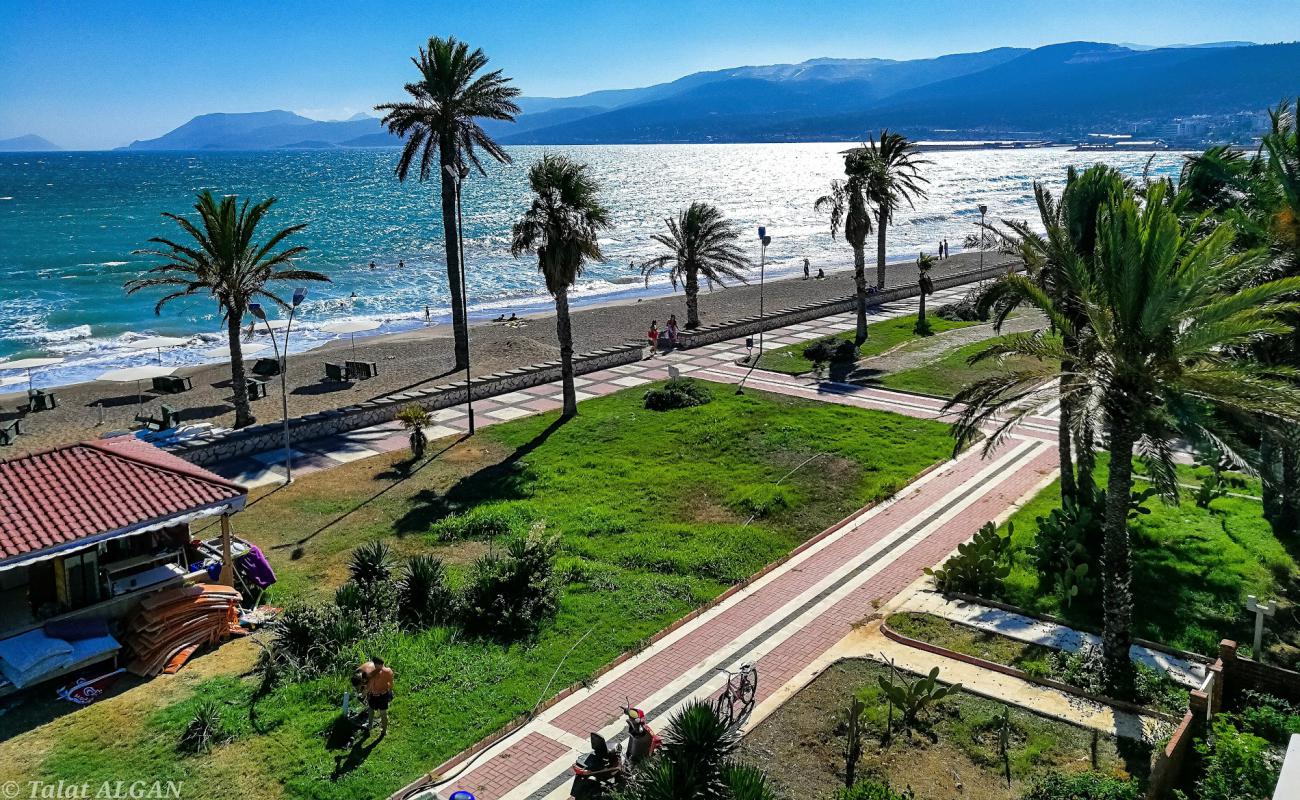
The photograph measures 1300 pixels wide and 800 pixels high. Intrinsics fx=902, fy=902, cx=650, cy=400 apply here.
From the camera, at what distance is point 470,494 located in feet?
74.5

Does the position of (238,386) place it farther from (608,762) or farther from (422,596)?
Result: (608,762)

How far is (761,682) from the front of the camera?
13.7 m

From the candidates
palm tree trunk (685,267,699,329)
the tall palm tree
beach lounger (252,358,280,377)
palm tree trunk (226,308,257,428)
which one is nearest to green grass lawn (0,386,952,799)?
palm tree trunk (226,308,257,428)

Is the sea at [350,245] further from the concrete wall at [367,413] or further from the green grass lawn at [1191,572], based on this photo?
the green grass lawn at [1191,572]

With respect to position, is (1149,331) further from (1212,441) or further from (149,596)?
(149,596)

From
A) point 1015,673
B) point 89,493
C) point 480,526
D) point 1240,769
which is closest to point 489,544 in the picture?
point 480,526

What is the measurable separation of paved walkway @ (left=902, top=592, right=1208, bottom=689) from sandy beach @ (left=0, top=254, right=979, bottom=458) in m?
23.7

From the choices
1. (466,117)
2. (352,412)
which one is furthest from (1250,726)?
(466,117)

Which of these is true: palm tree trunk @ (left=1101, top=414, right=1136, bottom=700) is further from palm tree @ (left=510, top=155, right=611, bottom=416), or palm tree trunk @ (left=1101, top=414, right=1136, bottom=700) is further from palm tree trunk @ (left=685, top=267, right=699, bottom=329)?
palm tree trunk @ (left=685, top=267, right=699, bottom=329)

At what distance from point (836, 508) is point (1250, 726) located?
10.5 m

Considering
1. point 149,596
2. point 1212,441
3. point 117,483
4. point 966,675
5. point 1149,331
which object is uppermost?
point 1149,331

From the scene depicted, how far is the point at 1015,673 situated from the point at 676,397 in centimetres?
1771

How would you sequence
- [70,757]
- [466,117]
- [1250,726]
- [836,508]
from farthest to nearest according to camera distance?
[466,117] → [836,508] → [70,757] → [1250,726]

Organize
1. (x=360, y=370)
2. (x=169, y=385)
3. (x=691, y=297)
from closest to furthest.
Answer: (x=169, y=385) → (x=360, y=370) → (x=691, y=297)
